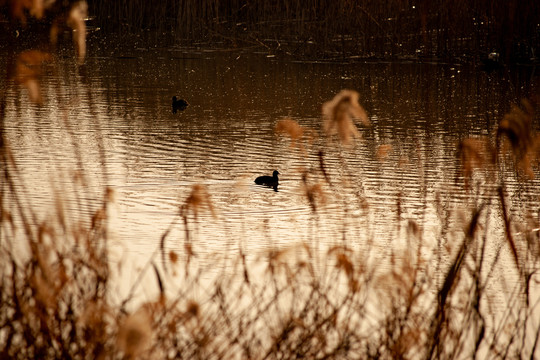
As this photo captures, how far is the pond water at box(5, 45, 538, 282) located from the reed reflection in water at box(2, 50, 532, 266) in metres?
0.02

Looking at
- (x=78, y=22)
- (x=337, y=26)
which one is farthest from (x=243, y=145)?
(x=337, y=26)

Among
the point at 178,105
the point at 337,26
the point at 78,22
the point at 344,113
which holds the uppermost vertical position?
the point at 337,26

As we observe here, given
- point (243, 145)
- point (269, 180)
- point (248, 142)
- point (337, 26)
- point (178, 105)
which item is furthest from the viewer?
point (337, 26)

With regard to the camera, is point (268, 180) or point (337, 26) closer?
point (268, 180)

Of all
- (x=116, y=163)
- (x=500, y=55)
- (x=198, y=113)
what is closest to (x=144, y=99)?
(x=198, y=113)

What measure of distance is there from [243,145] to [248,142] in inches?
6.3

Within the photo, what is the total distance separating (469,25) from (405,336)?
44.4 feet

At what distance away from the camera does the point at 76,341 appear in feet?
7.93

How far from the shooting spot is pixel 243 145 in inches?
376

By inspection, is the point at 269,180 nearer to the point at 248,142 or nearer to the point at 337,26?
the point at 248,142

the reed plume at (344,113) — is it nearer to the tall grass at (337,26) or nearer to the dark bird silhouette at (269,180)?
the dark bird silhouette at (269,180)

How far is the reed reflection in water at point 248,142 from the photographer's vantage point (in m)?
5.84

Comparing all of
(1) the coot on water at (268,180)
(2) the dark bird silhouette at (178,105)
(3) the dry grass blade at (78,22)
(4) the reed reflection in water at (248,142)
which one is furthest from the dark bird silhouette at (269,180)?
(3) the dry grass blade at (78,22)

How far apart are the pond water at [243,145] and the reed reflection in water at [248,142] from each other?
0.02 metres
